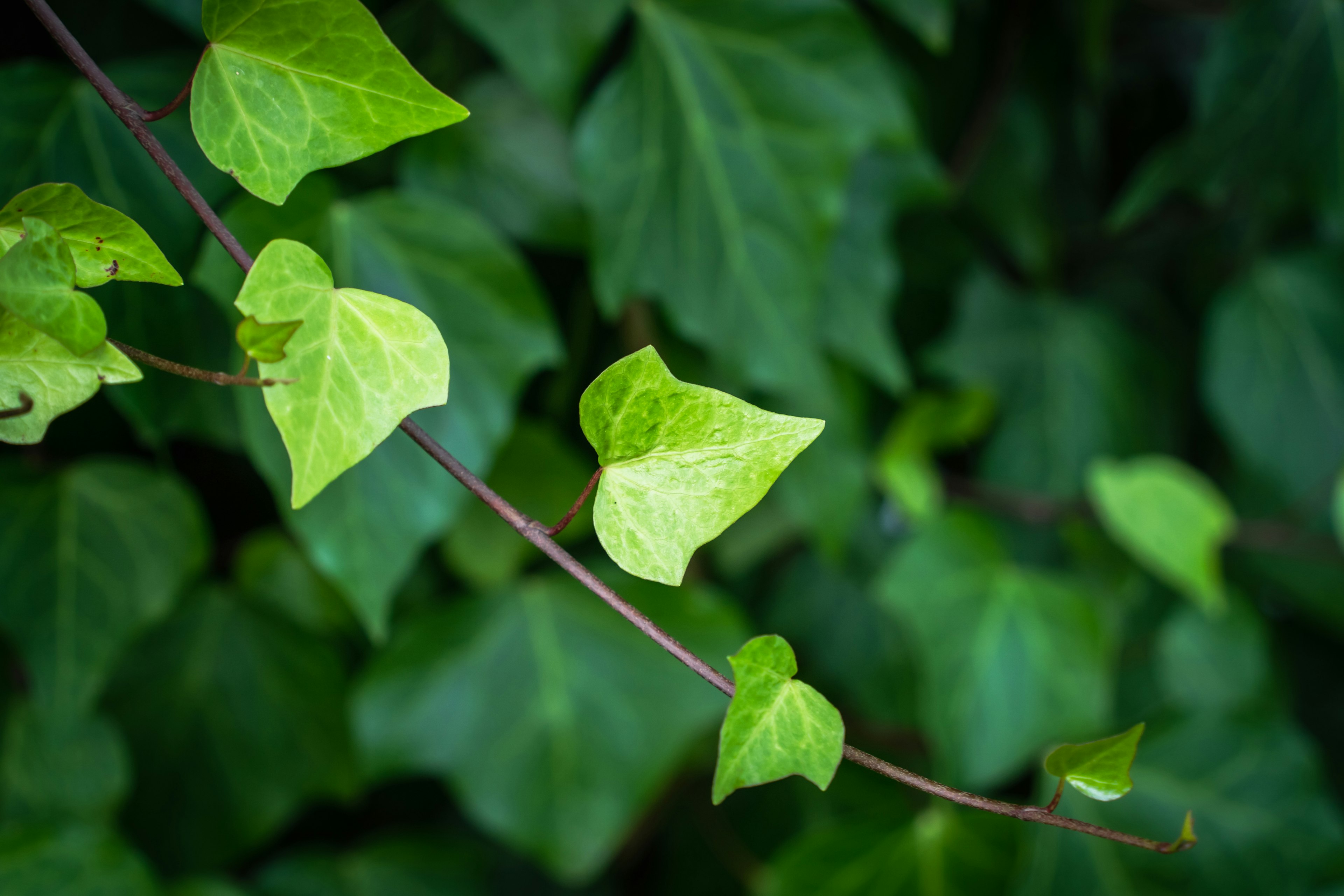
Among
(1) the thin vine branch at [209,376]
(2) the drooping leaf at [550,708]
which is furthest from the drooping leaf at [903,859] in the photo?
(1) the thin vine branch at [209,376]

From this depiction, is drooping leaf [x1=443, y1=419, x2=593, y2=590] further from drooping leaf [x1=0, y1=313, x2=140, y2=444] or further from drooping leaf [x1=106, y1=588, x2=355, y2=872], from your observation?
drooping leaf [x1=0, y1=313, x2=140, y2=444]

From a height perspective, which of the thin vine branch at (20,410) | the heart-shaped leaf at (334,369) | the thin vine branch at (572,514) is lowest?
the thin vine branch at (572,514)

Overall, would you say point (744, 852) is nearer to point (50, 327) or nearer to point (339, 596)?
point (339, 596)

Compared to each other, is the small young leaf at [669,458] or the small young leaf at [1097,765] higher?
the small young leaf at [669,458]

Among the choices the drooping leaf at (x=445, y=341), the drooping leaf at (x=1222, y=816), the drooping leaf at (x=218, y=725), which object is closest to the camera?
the drooping leaf at (x=445, y=341)

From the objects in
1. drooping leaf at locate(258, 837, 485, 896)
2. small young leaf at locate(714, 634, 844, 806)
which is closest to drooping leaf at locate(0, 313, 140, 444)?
small young leaf at locate(714, 634, 844, 806)

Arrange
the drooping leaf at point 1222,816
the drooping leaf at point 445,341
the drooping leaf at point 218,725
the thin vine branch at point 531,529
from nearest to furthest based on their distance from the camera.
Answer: the thin vine branch at point 531,529
the drooping leaf at point 445,341
the drooping leaf at point 218,725
the drooping leaf at point 1222,816

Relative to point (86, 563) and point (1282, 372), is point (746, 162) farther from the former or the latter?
point (1282, 372)

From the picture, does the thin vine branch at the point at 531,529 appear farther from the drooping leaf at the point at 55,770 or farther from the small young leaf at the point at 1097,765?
the drooping leaf at the point at 55,770
